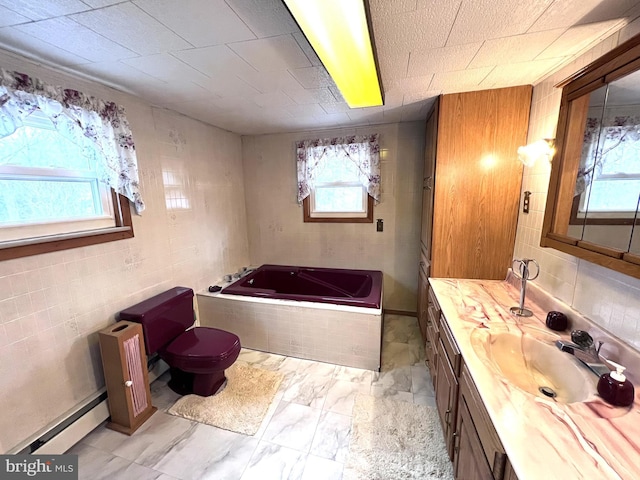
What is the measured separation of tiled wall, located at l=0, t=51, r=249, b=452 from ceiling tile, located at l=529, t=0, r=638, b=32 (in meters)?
2.47

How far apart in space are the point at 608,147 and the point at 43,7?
231 cm


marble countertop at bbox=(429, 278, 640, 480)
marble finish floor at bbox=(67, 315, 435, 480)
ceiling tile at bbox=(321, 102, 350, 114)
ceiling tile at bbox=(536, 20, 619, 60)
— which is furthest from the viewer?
ceiling tile at bbox=(321, 102, 350, 114)

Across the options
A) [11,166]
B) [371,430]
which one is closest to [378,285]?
[371,430]

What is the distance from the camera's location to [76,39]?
121 centimetres

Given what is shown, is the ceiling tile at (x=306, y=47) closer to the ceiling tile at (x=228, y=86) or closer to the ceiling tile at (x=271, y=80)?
the ceiling tile at (x=271, y=80)

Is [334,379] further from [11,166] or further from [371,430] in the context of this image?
[11,166]

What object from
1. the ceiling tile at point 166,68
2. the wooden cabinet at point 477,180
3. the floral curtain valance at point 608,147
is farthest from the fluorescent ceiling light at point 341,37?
the floral curtain valance at point 608,147

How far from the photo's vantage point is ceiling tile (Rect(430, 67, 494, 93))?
5.11ft

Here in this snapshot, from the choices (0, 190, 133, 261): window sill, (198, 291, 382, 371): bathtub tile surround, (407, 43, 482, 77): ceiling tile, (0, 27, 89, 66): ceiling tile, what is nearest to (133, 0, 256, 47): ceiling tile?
(0, 27, 89, 66): ceiling tile

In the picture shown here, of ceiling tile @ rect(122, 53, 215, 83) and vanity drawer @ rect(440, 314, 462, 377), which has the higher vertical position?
ceiling tile @ rect(122, 53, 215, 83)

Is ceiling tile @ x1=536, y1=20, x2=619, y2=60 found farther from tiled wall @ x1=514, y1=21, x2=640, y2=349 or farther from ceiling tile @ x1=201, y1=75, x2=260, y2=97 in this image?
ceiling tile @ x1=201, y1=75, x2=260, y2=97

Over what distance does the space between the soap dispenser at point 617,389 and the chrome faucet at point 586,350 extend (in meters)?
0.13

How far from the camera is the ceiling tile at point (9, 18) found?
1.01m

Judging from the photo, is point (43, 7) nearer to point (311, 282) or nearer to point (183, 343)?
point (183, 343)
